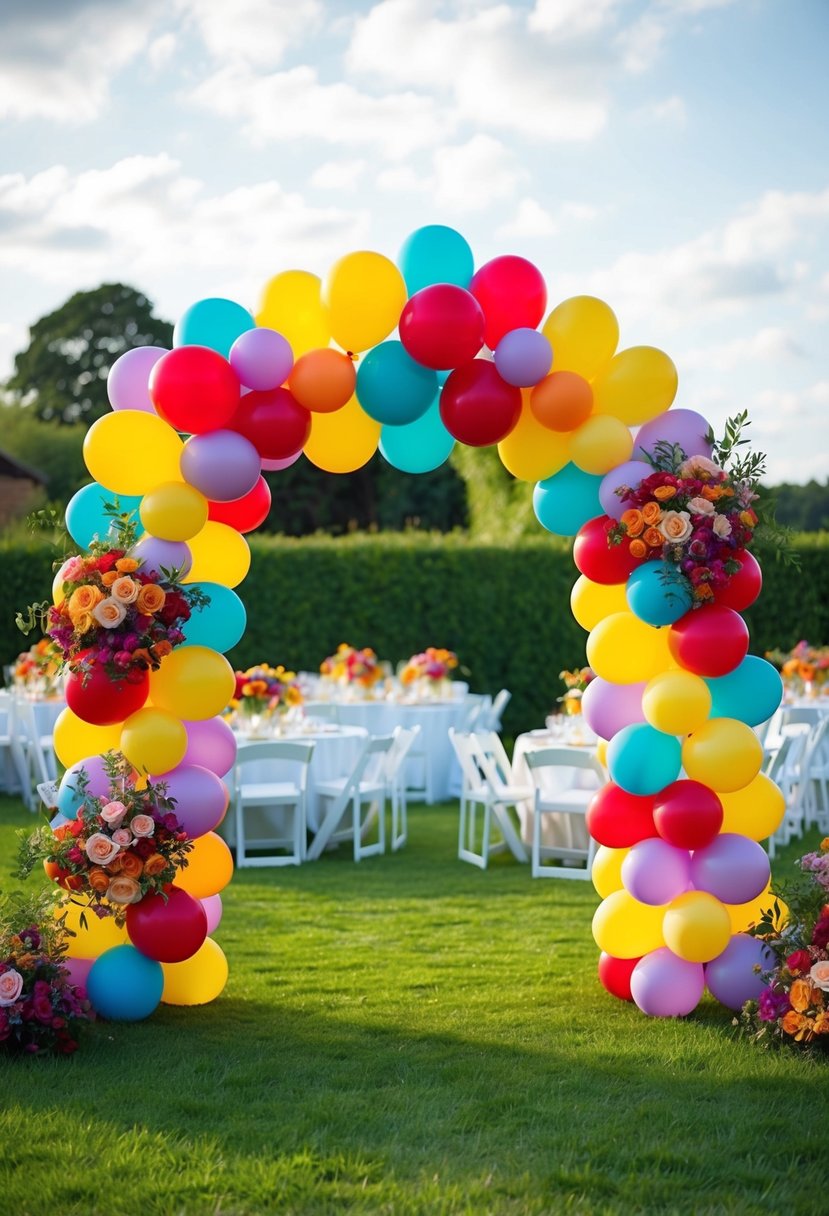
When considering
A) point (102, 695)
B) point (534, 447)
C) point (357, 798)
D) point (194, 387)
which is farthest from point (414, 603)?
point (102, 695)

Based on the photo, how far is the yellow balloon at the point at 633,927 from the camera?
5305mm

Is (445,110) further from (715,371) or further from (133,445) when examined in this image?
(133,445)

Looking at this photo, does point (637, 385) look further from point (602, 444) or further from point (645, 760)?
point (645, 760)

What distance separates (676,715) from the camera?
505cm

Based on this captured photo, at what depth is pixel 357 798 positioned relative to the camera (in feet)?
30.2

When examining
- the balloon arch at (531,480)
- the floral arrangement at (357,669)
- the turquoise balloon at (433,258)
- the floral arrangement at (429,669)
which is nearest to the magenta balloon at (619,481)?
the balloon arch at (531,480)

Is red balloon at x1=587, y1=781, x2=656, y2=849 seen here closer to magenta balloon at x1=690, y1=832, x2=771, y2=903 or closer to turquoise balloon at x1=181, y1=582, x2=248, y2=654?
magenta balloon at x1=690, y1=832, x2=771, y2=903

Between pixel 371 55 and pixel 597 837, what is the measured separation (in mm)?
6592

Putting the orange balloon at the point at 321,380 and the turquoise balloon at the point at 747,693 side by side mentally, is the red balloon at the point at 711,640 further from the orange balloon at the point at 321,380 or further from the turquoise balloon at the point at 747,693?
the orange balloon at the point at 321,380

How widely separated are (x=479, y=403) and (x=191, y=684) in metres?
1.67

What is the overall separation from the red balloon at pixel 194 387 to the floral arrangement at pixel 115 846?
1.41 meters

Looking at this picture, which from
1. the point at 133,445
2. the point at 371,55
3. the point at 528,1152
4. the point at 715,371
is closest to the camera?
the point at 528,1152

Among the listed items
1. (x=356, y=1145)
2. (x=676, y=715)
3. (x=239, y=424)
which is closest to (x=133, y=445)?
(x=239, y=424)

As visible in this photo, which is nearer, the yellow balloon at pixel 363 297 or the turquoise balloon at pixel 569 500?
the yellow balloon at pixel 363 297
